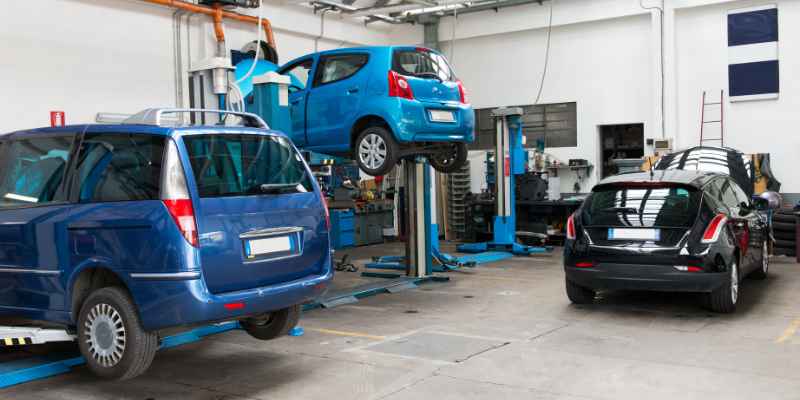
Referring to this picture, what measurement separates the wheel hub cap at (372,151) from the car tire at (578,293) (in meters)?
2.26

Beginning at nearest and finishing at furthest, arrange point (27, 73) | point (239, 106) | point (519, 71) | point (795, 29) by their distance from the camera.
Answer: point (239, 106) < point (27, 73) < point (795, 29) < point (519, 71)

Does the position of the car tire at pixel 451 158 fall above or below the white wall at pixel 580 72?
below

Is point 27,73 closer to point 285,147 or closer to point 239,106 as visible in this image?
point 239,106

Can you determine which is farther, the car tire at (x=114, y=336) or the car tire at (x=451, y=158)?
the car tire at (x=451, y=158)

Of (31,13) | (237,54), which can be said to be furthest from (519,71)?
(31,13)

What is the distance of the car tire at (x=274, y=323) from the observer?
475cm

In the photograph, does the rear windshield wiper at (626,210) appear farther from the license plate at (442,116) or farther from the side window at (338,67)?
the side window at (338,67)

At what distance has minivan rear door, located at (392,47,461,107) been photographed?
24.7 feet

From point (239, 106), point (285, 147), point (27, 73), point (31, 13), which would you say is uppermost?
point (31, 13)

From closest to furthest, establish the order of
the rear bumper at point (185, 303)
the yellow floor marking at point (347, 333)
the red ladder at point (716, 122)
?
1. the rear bumper at point (185, 303)
2. the yellow floor marking at point (347, 333)
3. the red ladder at point (716, 122)

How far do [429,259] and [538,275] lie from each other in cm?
148

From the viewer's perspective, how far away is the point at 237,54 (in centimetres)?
1290

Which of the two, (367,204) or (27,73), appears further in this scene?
(367,204)

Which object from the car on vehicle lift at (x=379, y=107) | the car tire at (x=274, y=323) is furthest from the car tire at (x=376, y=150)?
the car tire at (x=274, y=323)
